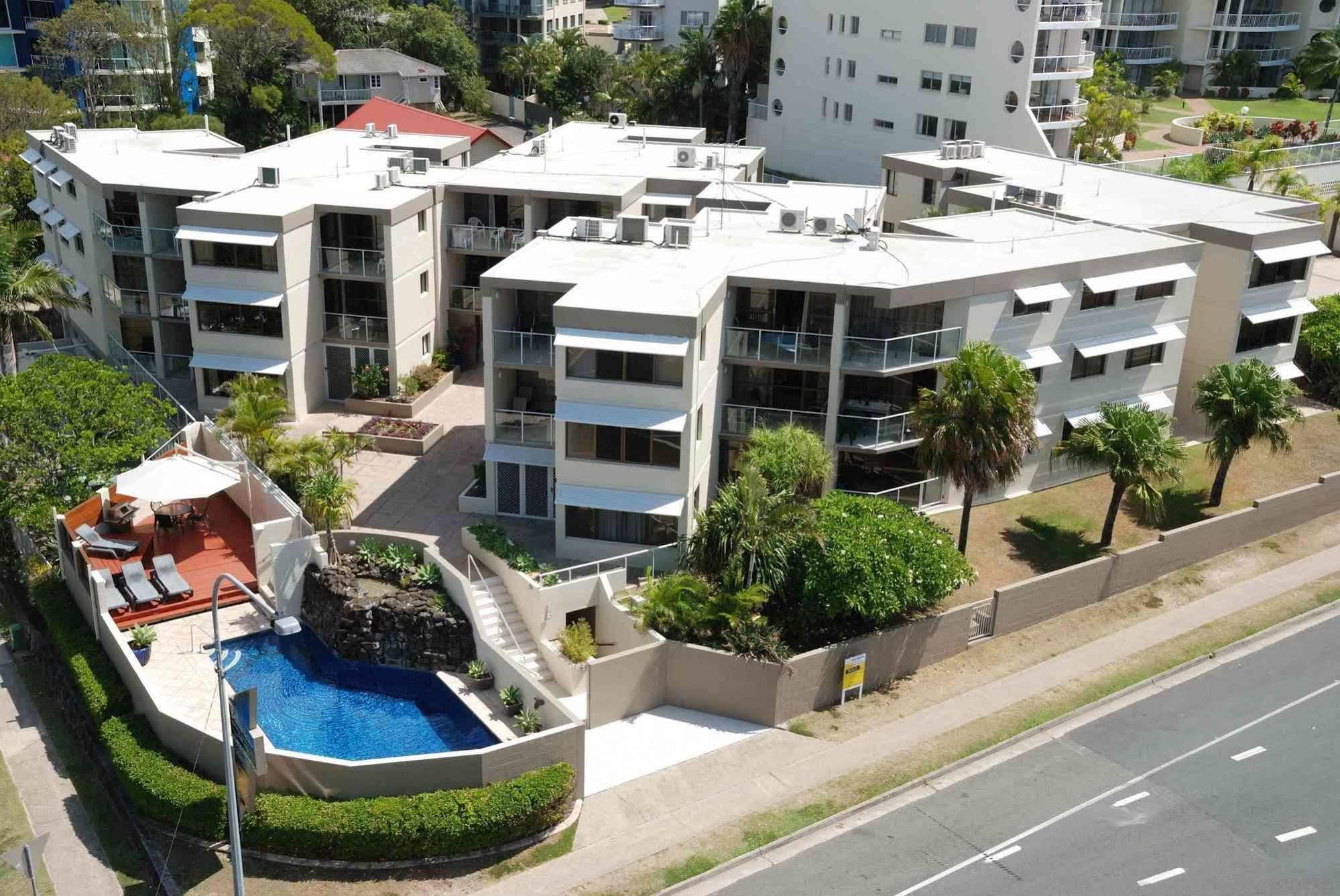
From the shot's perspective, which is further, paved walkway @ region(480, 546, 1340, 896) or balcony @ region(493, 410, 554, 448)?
balcony @ region(493, 410, 554, 448)

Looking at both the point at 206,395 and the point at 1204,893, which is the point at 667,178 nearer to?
the point at 206,395

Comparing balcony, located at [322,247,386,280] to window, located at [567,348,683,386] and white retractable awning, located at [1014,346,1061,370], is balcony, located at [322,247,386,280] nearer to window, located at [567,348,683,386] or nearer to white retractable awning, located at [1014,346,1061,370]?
window, located at [567,348,683,386]

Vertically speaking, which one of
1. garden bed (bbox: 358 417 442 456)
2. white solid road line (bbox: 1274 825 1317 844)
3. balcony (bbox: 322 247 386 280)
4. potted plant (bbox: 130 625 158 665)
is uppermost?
balcony (bbox: 322 247 386 280)

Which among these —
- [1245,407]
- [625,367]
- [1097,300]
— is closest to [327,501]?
[625,367]

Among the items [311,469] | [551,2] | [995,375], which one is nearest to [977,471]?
[995,375]

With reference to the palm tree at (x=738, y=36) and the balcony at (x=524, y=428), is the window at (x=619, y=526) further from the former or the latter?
the palm tree at (x=738, y=36)

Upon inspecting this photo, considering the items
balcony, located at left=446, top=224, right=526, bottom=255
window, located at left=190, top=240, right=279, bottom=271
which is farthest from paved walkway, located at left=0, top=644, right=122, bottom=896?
balcony, located at left=446, top=224, right=526, bottom=255

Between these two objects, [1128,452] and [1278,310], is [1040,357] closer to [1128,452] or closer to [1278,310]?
[1128,452]

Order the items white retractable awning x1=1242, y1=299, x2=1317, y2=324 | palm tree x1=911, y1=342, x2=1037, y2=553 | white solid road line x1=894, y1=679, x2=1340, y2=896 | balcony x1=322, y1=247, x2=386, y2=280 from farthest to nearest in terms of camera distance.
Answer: balcony x1=322, y1=247, x2=386, y2=280 → white retractable awning x1=1242, y1=299, x2=1317, y2=324 → palm tree x1=911, y1=342, x2=1037, y2=553 → white solid road line x1=894, y1=679, x2=1340, y2=896
